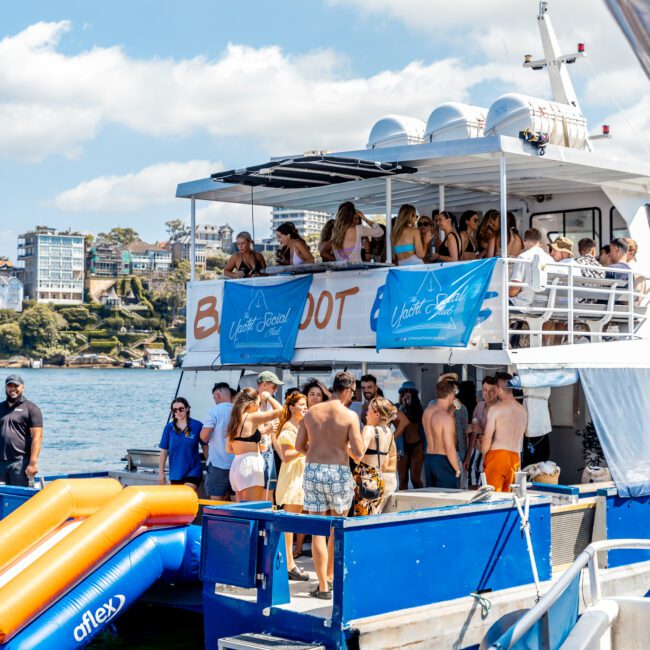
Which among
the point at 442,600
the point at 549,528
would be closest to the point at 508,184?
the point at 549,528

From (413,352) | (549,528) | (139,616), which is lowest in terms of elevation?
(139,616)

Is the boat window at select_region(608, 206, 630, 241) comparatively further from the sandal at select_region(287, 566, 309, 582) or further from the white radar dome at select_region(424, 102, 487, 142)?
the sandal at select_region(287, 566, 309, 582)

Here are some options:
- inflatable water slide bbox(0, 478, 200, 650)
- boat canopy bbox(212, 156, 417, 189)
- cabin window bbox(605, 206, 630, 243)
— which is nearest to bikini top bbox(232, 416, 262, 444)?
inflatable water slide bbox(0, 478, 200, 650)

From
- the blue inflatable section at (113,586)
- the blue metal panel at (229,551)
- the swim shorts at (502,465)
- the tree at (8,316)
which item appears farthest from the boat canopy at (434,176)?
the tree at (8,316)

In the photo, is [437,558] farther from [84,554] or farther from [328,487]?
[84,554]

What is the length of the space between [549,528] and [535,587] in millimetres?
538

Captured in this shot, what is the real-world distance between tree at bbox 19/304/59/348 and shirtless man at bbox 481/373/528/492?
488 ft

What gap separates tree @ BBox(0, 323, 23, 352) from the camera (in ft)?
494

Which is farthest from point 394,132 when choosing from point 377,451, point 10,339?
point 10,339

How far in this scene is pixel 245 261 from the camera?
12727mm

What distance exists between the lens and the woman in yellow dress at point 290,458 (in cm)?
919

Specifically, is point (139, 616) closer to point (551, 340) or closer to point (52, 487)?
point (52, 487)

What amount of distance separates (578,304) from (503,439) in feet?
6.46

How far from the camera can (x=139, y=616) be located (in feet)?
36.3
